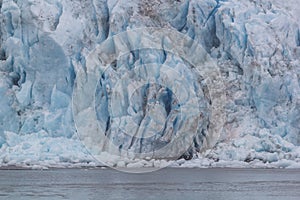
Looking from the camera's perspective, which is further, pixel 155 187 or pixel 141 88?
pixel 141 88

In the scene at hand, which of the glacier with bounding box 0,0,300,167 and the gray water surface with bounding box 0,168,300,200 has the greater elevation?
the glacier with bounding box 0,0,300,167

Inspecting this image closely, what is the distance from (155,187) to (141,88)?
16.2 feet

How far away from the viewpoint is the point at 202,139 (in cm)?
2572

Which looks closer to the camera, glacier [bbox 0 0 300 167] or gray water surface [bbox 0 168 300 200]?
gray water surface [bbox 0 168 300 200]

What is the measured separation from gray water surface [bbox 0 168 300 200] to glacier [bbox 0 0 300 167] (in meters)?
0.81

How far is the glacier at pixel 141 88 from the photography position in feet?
83.6

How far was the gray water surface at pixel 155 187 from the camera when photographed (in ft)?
63.6

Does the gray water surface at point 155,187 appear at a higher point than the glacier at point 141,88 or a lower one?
lower

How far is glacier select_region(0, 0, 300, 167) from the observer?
2547cm

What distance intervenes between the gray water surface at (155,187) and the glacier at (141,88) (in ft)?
2.67

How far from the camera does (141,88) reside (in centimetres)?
2606

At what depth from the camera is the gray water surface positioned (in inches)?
763

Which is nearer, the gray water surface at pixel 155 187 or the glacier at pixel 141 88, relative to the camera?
the gray water surface at pixel 155 187

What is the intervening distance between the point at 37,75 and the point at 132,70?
367 centimetres
